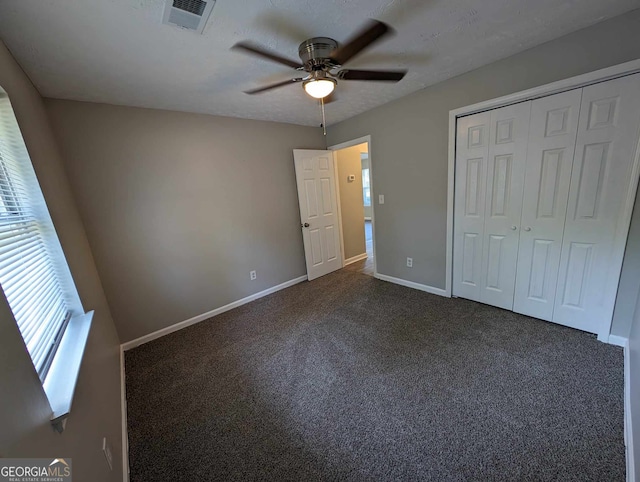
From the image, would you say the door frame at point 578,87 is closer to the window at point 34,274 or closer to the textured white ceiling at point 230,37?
the textured white ceiling at point 230,37

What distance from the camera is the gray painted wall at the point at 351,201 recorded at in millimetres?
Result: 4273

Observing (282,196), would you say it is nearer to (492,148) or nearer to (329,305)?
(329,305)

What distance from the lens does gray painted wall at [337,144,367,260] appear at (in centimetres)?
427

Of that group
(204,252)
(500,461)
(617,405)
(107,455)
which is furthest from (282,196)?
(617,405)

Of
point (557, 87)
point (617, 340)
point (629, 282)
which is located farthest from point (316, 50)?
point (617, 340)

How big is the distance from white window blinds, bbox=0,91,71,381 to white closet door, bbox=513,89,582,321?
11.0 ft

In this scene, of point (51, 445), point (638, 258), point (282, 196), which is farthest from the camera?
point (282, 196)

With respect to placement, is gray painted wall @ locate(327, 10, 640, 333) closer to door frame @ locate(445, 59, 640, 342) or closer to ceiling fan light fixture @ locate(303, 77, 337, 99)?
door frame @ locate(445, 59, 640, 342)

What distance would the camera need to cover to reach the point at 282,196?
3.55m

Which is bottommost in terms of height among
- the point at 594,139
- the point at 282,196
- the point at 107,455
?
the point at 107,455

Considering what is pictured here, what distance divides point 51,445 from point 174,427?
104 centimetres

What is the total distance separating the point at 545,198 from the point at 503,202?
0.31 metres

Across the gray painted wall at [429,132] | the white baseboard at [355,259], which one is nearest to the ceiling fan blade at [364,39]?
the gray painted wall at [429,132]

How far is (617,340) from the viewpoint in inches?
77.7
